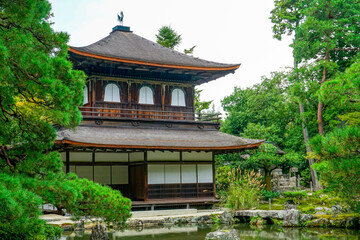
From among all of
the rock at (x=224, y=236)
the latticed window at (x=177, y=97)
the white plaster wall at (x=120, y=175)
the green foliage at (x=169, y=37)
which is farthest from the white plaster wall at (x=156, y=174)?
the green foliage at (x=169, y=37)

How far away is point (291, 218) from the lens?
48.4 ft

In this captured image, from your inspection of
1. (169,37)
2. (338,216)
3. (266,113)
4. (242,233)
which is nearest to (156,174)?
(242,233)

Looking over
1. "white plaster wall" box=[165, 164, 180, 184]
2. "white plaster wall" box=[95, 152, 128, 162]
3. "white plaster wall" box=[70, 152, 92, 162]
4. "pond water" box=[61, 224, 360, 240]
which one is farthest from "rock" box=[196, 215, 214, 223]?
"white plaster wall" box=[70, 152, 92, 162]

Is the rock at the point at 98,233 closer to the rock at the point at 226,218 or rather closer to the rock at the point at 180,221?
the rock at the point at 180,221

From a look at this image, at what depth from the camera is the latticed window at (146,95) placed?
62.6 feet

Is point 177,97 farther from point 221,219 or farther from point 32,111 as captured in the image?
point 32,111

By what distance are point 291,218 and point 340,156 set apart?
6573 millimetres

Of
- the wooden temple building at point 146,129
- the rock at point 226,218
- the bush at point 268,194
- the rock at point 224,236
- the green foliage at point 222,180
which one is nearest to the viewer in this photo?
the rock at point 224,236

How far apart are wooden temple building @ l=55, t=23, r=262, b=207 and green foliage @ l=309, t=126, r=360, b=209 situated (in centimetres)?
814

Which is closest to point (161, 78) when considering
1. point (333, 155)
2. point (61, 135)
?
point (61, 135)

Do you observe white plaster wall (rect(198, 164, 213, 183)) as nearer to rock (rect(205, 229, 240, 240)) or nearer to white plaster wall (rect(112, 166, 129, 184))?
white plaster wall (rect(112, 166, 129, 184))

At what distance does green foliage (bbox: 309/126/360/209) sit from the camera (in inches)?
333

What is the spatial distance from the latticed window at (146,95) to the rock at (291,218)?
25.2 ft

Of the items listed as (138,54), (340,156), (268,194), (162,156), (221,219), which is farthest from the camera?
(268,194)
